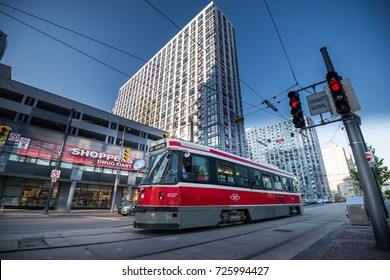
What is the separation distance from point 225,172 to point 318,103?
4466mm

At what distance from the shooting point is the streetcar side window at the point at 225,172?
26.2 ft

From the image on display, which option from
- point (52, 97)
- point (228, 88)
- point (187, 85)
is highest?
point (187, 85)

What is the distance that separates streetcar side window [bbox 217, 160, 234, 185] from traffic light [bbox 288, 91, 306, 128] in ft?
10.9

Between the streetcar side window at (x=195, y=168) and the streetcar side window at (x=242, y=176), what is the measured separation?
2215 mm

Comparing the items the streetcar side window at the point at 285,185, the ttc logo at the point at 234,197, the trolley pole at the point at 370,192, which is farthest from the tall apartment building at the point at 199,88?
the trolley pole at the point at 370,192

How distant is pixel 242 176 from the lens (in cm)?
927

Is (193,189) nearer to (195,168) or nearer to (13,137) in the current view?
(195,168)

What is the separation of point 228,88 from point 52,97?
1578 inches

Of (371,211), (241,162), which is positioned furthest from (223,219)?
(371,211)

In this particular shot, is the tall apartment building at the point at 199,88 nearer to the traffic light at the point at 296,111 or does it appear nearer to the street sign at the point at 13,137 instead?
the street sign at the point at 13,137

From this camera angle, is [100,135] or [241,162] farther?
[100,135]

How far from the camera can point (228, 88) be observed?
51594 millimetres

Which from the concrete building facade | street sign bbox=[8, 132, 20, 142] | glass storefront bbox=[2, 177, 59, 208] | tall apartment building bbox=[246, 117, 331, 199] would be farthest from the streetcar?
tall apartment building bbox=[246, 117, 331, 199]

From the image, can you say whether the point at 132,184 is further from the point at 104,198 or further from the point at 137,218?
the point at 137,218
